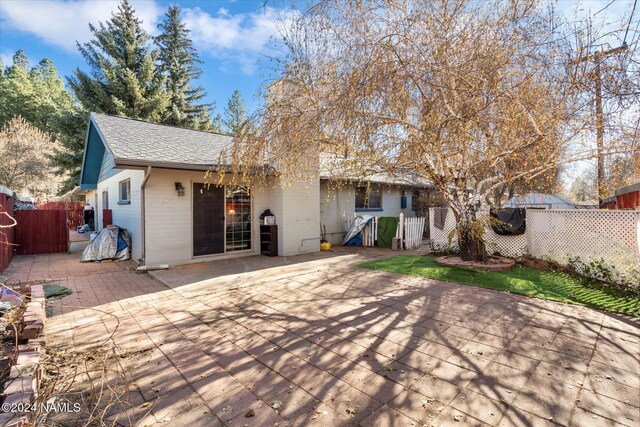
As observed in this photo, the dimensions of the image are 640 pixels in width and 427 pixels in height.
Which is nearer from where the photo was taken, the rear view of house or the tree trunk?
the tree trunk

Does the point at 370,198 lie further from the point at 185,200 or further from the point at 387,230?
the point at 185,200

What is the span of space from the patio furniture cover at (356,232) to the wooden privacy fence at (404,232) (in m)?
0.13

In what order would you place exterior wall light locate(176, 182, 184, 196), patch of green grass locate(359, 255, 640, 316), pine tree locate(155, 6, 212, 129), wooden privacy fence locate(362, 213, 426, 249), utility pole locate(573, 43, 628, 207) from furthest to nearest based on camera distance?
pine tree locate(155, 6, 212, 129) < wooden privacy fence locate(362, 213, 426, 249) < exterior wall light locate(176, 182, 184, 196) < patch of green grass locate(359, 255, 640, 316) < utility pole locate(573, 43, 628, 207)

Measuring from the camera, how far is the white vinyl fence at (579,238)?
533 centimetres

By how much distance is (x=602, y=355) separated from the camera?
302cm

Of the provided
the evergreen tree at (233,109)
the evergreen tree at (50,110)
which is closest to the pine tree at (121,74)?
the evergreen tree at (50,110)

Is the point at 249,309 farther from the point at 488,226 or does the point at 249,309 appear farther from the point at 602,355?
the point at 488,226

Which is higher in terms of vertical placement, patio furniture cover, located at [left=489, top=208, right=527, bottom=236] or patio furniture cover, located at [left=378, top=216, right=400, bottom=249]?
patio furniture cover, located at [left=489, top=208, right=527, bottom=236]

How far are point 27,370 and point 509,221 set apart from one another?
885cm

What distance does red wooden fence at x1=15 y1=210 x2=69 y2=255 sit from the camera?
1034cm

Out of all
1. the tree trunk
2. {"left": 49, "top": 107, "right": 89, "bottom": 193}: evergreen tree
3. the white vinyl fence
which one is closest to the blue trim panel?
{"left": 49, "top": 107, "right": 89, "bottom": 193}: evergreen tree

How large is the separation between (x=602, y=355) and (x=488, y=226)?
524 centimetres

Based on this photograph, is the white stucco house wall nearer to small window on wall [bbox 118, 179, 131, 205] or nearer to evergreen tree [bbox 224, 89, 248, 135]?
small window on wall [bbox 118, 179, 131, 205]

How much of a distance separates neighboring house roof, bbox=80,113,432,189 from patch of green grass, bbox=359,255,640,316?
2.21 metres
